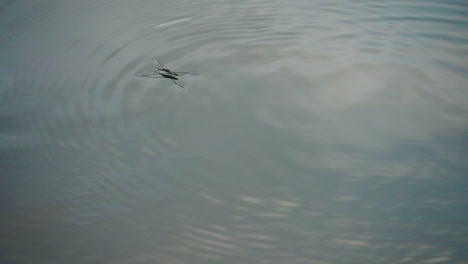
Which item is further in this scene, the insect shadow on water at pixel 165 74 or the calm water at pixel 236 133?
the insect shadow on water at pixel 165 74

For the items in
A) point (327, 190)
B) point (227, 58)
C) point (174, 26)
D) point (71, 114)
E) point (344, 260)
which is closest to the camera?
point (344, 260)

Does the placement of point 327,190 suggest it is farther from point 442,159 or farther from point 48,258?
point 48,258

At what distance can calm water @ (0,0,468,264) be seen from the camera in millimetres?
1062

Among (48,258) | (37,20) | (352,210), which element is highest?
(37,20)

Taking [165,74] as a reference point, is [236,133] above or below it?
below

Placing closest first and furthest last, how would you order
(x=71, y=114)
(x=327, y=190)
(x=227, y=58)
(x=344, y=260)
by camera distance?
1. (x=344, y=260)
2. (x=327, y=190)
3. (x=71, y=114)
4. (x=227, y=58)

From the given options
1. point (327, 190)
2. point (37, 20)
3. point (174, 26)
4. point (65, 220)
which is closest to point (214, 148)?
point (327, 190)

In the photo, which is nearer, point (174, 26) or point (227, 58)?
point (227, 58)

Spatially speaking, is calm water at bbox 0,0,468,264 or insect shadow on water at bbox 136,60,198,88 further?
insect shadow on water at bbox 136,60,198,88

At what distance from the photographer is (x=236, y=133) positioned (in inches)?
50.7

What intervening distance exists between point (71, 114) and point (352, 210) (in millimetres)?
935

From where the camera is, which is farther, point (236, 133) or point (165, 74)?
point (165, 74)

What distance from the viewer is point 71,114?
4.42ft

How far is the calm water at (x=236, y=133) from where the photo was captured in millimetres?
1062
